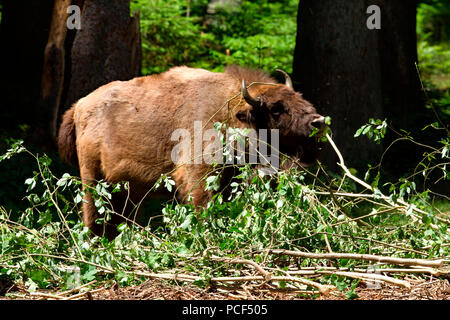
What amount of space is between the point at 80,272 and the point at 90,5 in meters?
5.69

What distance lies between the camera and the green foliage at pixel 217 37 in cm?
1402

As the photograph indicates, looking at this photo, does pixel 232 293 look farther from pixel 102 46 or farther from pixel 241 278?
pixel 102 46

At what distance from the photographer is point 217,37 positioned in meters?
15.7

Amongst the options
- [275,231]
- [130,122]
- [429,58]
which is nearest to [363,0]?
[130,122]

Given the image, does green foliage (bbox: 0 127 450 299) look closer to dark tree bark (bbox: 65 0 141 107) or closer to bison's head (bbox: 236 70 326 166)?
bison's head (bbox: 236 70 326 166)

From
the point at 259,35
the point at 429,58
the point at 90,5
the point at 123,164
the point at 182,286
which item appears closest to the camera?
the point at 182,286

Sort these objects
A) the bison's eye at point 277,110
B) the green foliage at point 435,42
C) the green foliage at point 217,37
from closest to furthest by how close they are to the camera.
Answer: the bison's eye at point 277,110 < the green foliage at point 217,37 < the green foliage at point 435,42

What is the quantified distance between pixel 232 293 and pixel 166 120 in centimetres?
306

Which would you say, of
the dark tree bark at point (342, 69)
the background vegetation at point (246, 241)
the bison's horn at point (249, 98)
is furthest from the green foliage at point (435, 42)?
the background vegetation at point (246, 241)

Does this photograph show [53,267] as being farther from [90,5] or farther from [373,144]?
[373,144]

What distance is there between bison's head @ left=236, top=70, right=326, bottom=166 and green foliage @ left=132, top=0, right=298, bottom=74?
19.7ft

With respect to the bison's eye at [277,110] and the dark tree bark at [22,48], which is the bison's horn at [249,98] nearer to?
the bison's eye at [277,110]

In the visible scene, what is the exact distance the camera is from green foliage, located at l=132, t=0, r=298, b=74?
14016 mm
